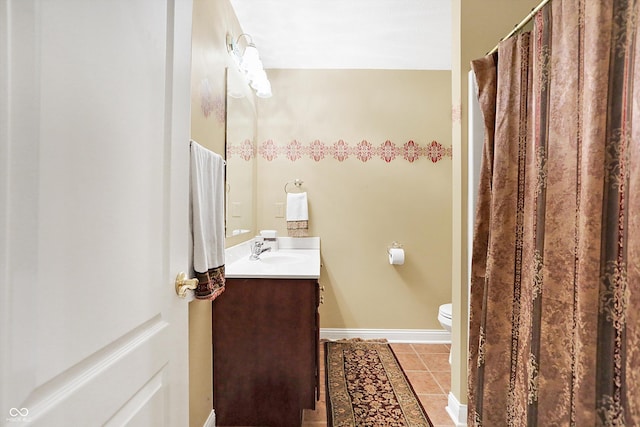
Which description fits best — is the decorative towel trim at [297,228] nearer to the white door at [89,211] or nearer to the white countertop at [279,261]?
the white countertop at [279,261]

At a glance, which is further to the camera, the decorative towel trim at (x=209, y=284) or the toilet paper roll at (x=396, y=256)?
the toilet paper roll at (x=396, y=256)

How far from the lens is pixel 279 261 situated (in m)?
2.36

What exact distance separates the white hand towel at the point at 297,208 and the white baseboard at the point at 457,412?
1.72 metres

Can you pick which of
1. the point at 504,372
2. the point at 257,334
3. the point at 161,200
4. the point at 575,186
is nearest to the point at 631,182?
the point at 575,186

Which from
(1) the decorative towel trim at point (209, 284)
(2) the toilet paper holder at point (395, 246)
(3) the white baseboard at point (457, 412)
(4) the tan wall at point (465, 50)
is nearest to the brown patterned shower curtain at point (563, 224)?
(4) the tan wall at point (465, 50)

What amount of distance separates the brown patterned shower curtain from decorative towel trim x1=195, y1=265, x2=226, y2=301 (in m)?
1.13

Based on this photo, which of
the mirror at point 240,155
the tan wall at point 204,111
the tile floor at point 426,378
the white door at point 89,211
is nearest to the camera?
the white door at point 89,211

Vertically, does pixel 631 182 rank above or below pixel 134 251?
above

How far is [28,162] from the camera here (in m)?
0.42

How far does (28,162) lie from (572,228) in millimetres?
1280

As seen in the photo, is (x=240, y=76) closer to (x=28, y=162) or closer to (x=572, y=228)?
(x=28, y=162)

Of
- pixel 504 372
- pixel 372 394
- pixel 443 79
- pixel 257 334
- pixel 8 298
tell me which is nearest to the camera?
pixel 8 298

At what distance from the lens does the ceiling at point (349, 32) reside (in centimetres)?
200

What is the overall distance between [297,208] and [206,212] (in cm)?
149
